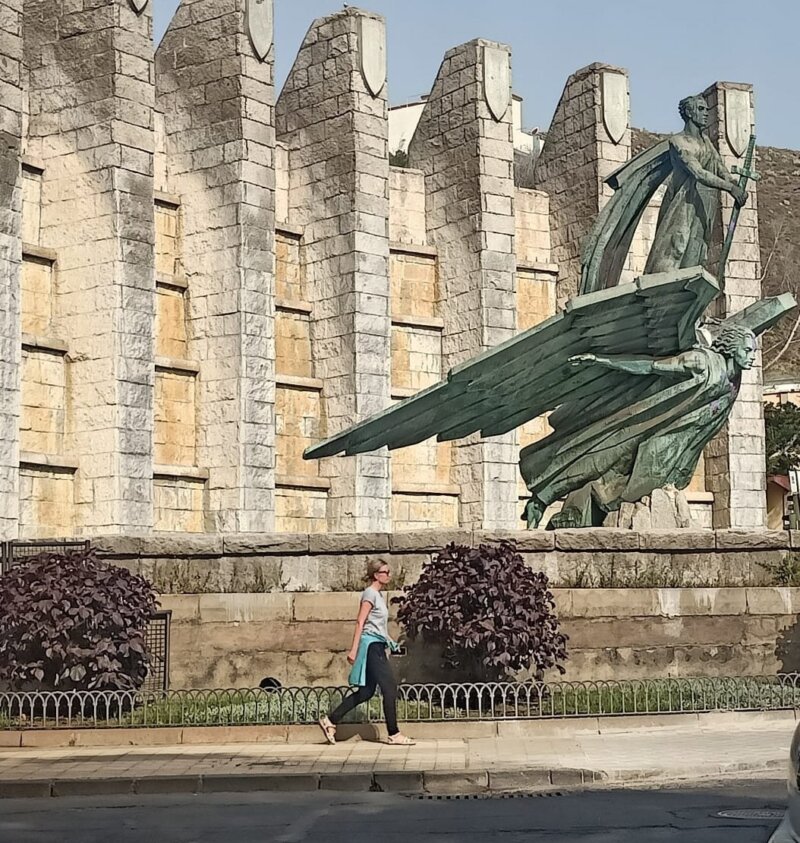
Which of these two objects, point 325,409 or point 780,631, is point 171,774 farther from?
point 325,409

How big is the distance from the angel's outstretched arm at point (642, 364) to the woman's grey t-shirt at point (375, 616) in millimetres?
6026

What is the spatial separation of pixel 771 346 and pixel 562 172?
43.2 meters

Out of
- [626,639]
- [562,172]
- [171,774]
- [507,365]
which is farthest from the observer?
[562,172]

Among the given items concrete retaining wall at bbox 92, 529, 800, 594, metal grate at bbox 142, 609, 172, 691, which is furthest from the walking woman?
concrete retaining wall at bbox 92, 529, 800, 594

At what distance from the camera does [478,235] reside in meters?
33.4

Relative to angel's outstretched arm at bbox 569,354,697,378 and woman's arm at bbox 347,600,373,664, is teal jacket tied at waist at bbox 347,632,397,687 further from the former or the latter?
angel's outstretched arm at bbox 569,354,697,378

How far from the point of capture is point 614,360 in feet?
59.6

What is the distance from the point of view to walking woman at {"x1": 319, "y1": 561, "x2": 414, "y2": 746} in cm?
1255

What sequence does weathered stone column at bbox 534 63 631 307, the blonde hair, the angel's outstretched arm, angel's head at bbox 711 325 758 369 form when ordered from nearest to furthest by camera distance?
the blonde hair
the angel's outstretched arm
angel's head at bbox 711 325 758 369
weathered stone column at bbox 534 63 631 307

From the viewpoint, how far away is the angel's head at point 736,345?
728 inches

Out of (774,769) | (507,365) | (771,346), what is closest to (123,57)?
(507,365)

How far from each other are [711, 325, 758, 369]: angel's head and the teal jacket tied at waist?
24.4 feet

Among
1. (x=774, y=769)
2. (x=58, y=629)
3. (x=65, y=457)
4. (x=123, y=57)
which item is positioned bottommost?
(x=774, y=769)

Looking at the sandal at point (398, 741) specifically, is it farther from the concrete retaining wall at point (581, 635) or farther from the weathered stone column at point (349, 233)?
the weathered stone column at point (349, 233)
